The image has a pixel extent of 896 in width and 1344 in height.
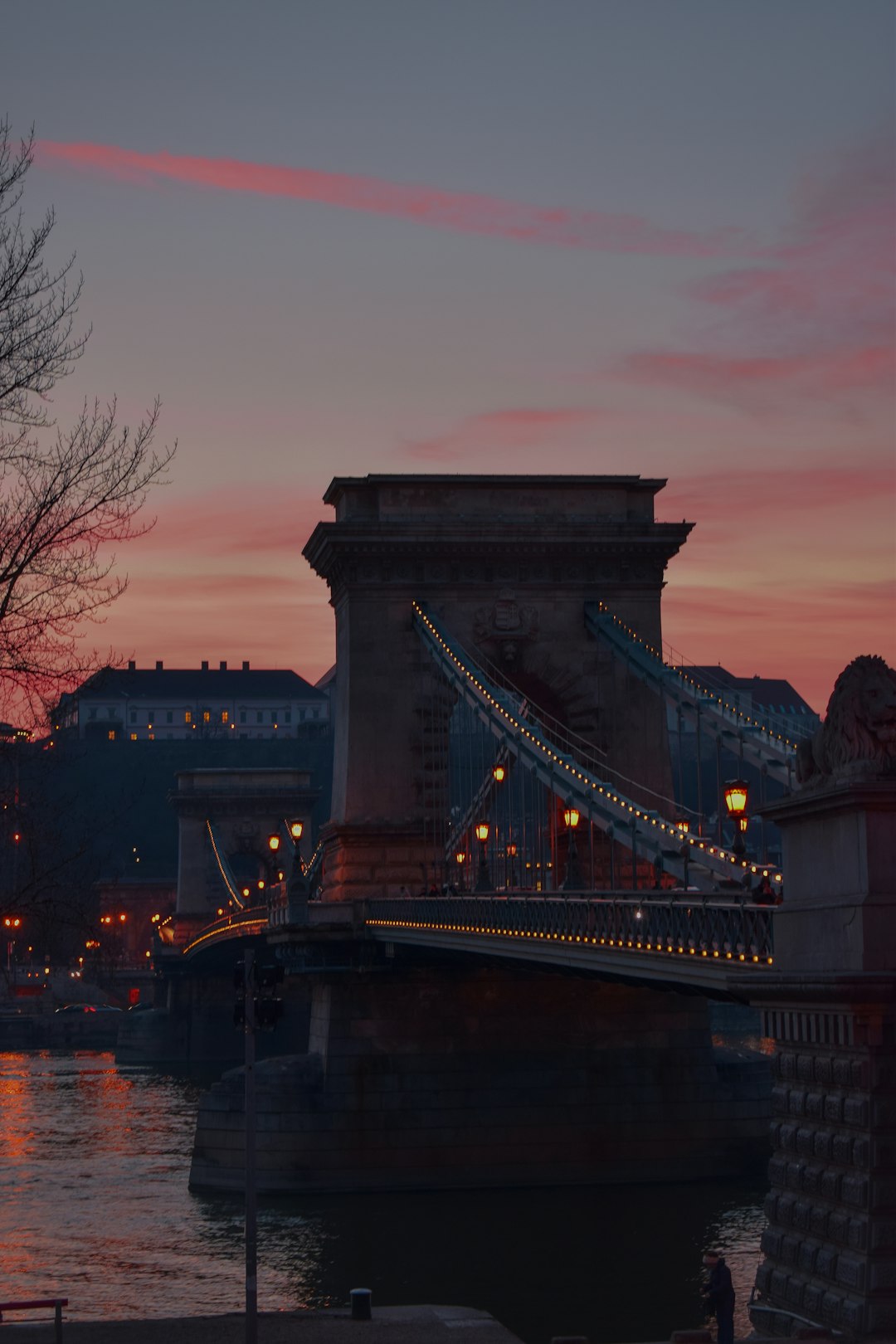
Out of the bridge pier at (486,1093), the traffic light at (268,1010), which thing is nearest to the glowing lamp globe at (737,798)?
the traffic light at (268,1010)

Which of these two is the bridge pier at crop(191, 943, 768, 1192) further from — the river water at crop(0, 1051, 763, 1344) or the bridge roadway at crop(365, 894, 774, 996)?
the bridge roadway at crop(365, 894, 774, 996)

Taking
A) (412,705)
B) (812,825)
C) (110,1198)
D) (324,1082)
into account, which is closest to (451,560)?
(412,705)

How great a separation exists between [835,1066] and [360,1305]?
10139 mm

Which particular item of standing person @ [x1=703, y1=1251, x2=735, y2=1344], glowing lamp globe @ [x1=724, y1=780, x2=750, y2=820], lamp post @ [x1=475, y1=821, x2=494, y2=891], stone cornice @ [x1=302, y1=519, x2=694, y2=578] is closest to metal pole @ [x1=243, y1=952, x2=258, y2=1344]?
standing person @ [x1=703, y1=1251, x2=735, y2=1344]

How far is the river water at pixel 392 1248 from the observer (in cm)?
3753

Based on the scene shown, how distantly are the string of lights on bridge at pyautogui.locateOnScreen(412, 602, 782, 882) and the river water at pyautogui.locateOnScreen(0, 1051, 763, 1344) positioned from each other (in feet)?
23.5

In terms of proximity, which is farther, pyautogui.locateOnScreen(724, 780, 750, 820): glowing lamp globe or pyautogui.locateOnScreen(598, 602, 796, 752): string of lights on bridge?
pyautogui.locateOnScreen(598, 602, 796, 752): string of lights on bridge

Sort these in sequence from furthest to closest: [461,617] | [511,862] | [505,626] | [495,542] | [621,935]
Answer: [461,617] → [505,626] → [495,542] → [511,862] → [621,935]

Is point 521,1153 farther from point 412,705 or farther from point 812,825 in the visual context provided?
point 812,825

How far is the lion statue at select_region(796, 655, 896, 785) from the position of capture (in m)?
21.6

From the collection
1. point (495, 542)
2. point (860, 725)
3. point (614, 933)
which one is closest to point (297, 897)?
point (495, 542)

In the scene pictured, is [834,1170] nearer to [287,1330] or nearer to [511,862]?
[287,1330]

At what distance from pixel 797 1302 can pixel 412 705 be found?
→ 1546 inches

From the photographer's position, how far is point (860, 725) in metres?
21.8
